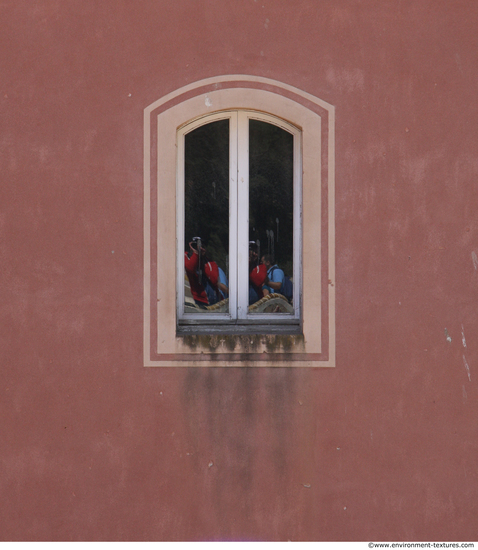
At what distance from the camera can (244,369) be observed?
422cm

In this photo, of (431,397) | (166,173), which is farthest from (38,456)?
(431,397)

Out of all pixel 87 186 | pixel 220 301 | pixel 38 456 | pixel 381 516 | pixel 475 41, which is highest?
pixel 475 41

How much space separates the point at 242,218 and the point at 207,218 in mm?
275

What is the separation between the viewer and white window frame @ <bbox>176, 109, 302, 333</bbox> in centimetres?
440

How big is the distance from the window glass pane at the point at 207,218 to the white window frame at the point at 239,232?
0.04 metres

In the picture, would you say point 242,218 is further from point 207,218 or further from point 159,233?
point 159,233

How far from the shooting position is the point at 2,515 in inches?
168

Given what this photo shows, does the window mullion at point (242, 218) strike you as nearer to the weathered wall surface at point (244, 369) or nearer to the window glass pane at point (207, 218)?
the window glass pane at point (207, 218)

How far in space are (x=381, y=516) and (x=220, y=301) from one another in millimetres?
2010

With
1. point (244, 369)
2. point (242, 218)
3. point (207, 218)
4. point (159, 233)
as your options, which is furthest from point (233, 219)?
point (244, 369)

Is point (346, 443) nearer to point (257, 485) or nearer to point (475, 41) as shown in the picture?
point (257, 485)

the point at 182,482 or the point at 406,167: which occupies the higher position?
the point at 406,167

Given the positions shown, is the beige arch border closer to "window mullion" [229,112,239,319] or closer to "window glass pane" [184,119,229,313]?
"window glass pane" [184,119,229,313]

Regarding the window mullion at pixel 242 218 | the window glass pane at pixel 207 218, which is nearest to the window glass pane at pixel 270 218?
the window mullion at pixel 242 218
